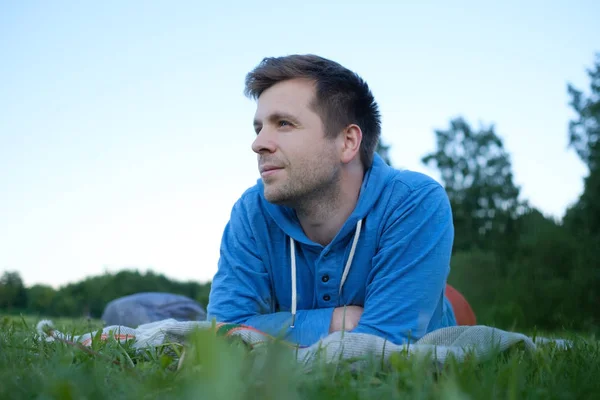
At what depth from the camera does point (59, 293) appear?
15.2 meters

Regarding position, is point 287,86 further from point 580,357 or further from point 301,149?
point 580,357

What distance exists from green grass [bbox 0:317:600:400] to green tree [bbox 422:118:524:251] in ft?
89.6

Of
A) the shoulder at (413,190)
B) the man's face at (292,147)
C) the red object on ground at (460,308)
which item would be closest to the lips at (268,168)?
the man's face at (292,147)

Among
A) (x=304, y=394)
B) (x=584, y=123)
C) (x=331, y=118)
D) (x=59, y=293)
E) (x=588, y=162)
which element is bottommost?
(x=59, y=293)

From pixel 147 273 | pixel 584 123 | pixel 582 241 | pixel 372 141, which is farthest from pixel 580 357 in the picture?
pixel 584 123

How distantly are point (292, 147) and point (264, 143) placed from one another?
149 mm

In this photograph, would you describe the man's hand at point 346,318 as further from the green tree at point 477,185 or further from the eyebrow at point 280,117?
the green tree at point 477,185

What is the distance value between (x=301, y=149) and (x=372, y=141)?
2.17ft

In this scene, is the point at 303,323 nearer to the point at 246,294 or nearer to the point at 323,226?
the point at 246,294

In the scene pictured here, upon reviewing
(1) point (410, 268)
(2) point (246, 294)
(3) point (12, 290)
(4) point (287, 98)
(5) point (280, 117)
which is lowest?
(3) point (12, 290)

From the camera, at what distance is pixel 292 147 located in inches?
120

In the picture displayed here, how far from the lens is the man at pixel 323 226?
2.82 metres

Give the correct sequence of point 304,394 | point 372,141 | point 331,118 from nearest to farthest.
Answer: point 304,394 → point 331,118 → point 372,141

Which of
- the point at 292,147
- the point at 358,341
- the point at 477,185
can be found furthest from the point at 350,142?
the point at 477,185
